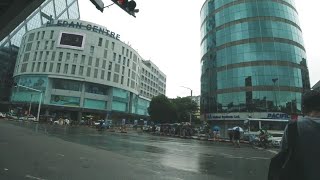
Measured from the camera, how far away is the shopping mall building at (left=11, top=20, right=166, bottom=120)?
76.9 metres

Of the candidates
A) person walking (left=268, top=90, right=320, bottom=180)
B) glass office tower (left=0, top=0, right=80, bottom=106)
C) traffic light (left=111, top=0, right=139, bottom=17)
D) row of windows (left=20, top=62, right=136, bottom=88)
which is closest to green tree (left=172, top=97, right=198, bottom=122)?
row of windows (left=20, top=62, right=136, bottom=88)

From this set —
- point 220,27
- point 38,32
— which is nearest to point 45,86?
point 38,32

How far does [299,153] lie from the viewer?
212 centimetres

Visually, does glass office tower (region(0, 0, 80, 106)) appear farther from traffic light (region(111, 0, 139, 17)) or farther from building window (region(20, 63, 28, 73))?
traffic light (region(111, 0, 139, 17))

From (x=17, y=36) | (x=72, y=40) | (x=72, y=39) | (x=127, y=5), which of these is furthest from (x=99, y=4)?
(x=17, y=36)

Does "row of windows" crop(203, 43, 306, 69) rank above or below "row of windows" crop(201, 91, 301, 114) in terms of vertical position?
above

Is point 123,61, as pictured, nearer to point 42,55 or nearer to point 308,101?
point 42,55

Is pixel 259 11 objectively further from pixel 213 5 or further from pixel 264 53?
pixel 213 5

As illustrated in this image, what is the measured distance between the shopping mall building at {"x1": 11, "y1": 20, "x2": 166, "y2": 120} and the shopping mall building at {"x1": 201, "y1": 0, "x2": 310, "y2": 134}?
112 feet

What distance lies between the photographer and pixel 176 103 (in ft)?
293

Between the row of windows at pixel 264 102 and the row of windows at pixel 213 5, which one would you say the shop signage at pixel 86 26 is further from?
the row of windows at pixel 264 102

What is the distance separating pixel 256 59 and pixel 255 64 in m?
0.97

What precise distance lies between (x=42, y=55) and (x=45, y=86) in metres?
10.3

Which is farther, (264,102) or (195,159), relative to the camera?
(264,102)
